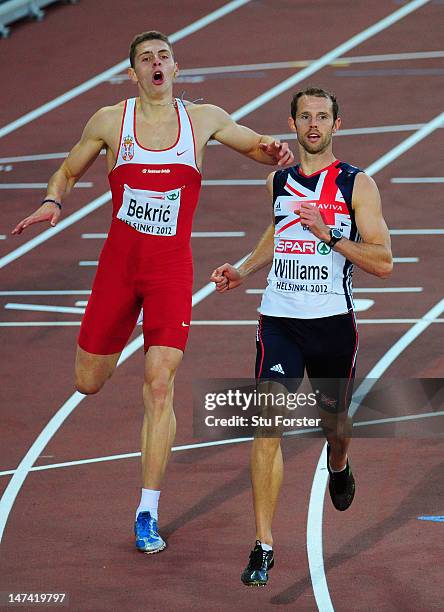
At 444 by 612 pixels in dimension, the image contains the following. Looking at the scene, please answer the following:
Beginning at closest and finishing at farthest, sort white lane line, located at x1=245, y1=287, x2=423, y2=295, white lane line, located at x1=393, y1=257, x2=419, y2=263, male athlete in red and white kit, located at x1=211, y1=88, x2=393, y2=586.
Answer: male athlete in red and white kit, located at x1=211, y1=88, x2=393, y2=586 → white lane line, located at x1=245, y1=287, x2=423, y2=295 → white lane line, located at x1=393, y1=257, x2=419, y2=263

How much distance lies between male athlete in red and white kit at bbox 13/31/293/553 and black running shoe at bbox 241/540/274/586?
0.94 metres

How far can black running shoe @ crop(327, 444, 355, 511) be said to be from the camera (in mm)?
8898

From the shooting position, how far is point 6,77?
21031mm

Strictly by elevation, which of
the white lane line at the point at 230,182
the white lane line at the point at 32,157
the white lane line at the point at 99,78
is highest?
the white lane line at the point at 99,78

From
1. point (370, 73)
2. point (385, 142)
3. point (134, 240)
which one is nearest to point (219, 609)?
point (134, 240)

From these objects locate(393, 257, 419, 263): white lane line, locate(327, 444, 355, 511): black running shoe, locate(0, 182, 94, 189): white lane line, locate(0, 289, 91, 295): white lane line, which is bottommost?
locate(327, 444, 355, 511): black running shoe

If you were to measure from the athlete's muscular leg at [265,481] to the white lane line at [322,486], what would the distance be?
0.43 metres

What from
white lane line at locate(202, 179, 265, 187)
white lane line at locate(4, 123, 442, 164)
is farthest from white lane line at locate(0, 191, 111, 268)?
white lane line at locate(4, 123, 442, 164)

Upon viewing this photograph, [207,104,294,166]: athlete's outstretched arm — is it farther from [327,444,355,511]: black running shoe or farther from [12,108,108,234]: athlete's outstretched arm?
[327,444,355,511]: black running shoe

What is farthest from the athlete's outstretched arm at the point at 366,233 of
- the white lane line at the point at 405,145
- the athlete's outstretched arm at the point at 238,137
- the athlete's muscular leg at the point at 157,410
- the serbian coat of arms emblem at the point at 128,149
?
the white lane line at the point at 405,145

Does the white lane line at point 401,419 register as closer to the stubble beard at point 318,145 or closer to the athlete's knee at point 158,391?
the athlete's knee at point 158,391

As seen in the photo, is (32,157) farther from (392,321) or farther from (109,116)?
(109,116)

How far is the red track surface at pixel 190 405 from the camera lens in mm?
8273

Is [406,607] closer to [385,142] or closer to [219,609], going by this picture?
[219,609]
